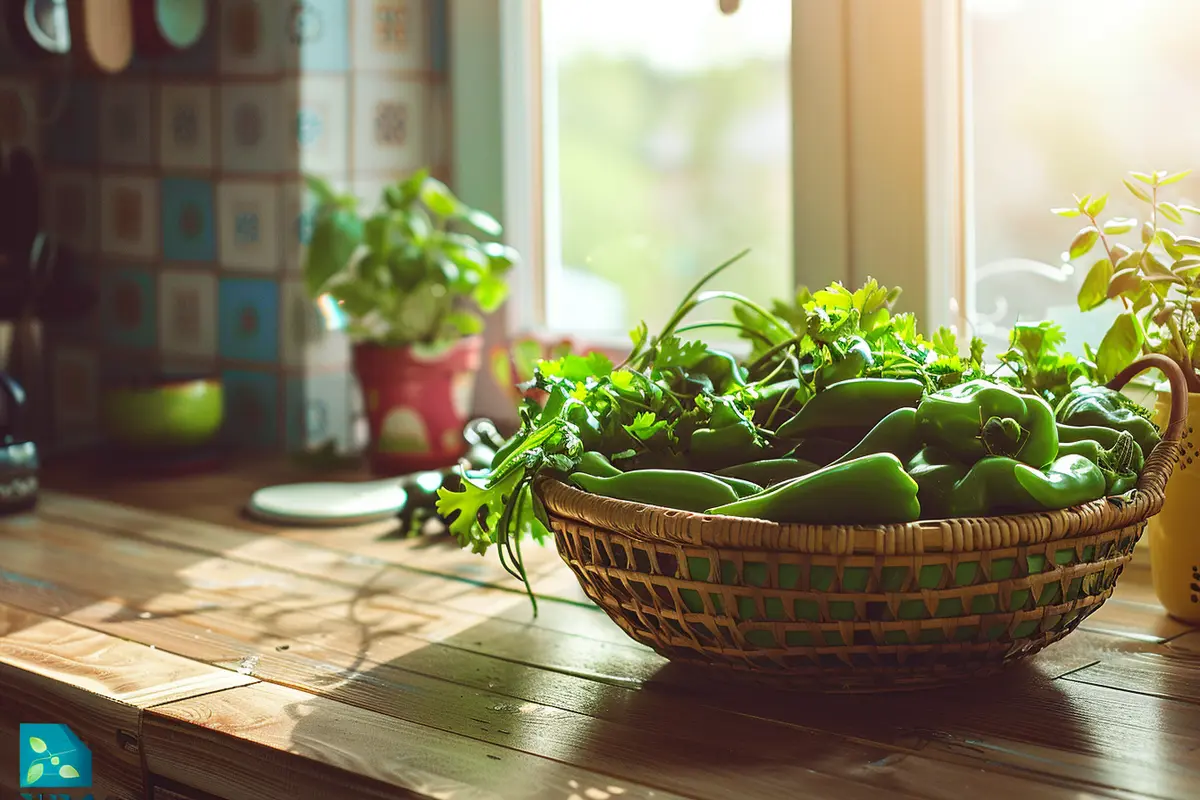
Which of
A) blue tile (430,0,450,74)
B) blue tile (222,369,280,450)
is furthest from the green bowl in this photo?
blue tile (430,0,450,74)

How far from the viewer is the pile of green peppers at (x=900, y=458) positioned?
2.53 ft

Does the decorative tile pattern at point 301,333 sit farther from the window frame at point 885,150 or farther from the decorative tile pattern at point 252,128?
the window frame at point 885,150

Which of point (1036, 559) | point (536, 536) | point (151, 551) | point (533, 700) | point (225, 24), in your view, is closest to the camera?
point (1036, 559)

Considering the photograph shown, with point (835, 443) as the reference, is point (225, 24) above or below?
above

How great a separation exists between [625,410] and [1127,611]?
47 cm

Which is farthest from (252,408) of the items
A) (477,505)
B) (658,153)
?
(477,505)

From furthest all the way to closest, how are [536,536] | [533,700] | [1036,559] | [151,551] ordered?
1. [151,551]
2. [536,536]
3. [533,700]
4. [1036,559]

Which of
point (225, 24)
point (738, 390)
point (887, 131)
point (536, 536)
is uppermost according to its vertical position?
point (225, 24)

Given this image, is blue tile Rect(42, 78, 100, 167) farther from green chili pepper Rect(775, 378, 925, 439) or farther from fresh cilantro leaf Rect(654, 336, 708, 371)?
green chili pepper Rect(775, 378, 925, 439)

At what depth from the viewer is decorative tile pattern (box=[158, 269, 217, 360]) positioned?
1868 millimetres

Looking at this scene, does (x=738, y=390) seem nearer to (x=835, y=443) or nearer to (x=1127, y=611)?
(x=835, y=443)

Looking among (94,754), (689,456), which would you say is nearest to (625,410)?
(689,456)

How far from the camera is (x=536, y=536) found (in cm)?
99

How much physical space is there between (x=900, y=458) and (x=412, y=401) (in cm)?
93
